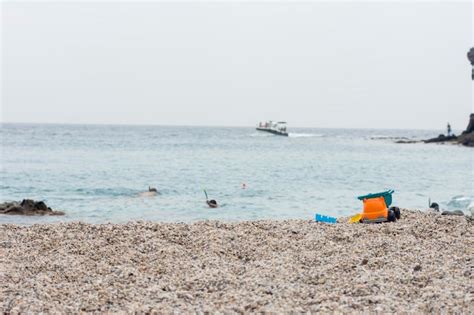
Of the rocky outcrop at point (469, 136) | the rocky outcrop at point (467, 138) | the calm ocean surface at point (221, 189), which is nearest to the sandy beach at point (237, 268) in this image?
the calm ocean surface at point (221, 189)

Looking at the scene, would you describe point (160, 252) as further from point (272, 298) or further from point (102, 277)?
point (272, 298)

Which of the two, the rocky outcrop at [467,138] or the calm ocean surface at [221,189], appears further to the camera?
the rocky outcrop at [467,138]

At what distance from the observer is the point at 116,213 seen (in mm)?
17547

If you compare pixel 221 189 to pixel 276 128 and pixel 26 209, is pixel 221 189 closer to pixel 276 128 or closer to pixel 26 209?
pixel 26 209

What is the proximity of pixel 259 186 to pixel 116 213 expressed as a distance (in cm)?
967

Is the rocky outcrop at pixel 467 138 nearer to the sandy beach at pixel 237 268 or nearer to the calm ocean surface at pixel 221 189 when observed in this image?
the calm ocean surface at pixel 221 189

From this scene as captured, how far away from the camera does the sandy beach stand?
6727 millimetres

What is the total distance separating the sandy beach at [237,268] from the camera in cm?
673

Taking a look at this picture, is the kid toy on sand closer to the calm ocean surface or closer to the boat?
the calm ocean surface

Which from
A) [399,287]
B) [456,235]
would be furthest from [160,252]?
[456,235]

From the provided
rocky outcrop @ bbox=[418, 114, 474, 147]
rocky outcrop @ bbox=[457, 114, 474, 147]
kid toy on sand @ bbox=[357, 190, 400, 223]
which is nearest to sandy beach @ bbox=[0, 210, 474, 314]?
kid toy on sand @ bbox=[357, 190, 400, 223]

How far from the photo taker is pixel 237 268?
330 inches

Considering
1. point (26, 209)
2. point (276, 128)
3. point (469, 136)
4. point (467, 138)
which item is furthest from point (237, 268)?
point (276, 128)

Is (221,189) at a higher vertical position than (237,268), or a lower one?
lower
